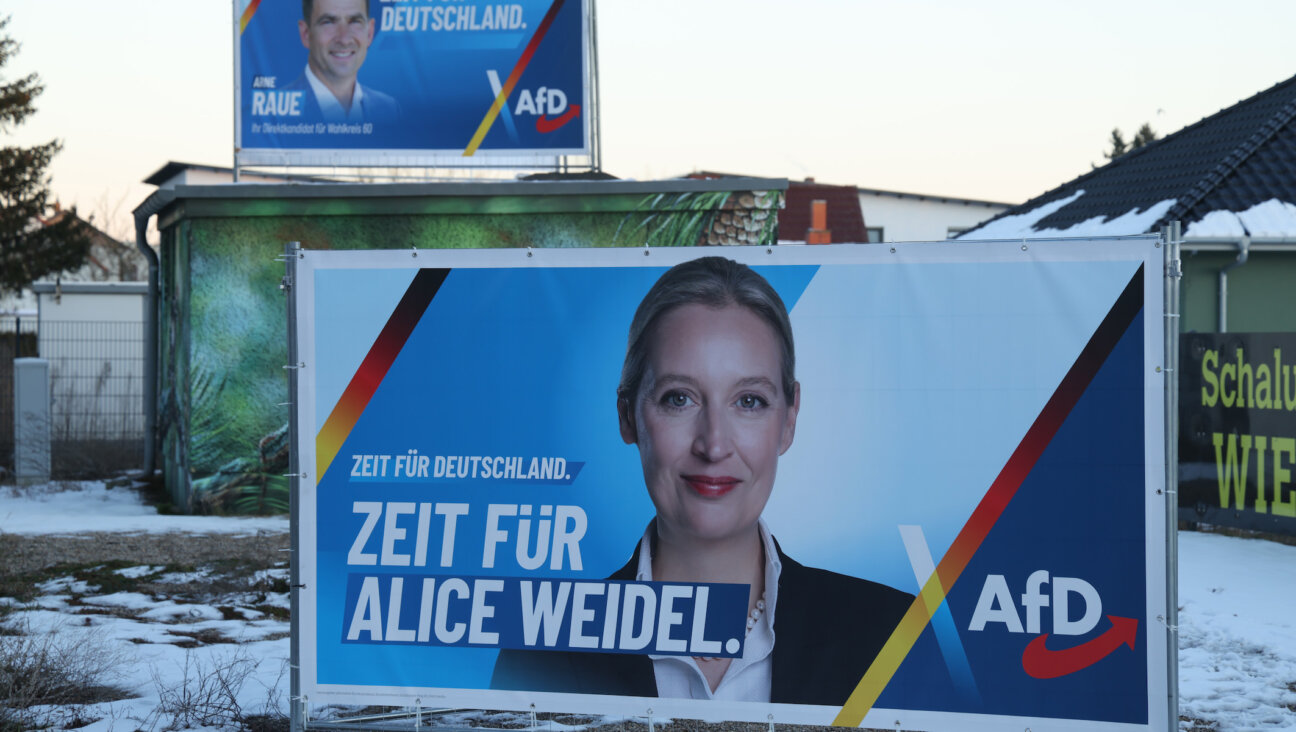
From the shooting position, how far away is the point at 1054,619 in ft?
15.0

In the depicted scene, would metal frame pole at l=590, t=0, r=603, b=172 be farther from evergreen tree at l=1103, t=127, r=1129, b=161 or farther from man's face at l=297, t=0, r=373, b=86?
evergreen tree at l=1103, t=127, r=1129, b=161

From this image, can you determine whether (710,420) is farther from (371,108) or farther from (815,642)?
(371,108)

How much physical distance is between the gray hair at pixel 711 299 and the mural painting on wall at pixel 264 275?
25.0 feet

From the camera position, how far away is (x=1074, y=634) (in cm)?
455

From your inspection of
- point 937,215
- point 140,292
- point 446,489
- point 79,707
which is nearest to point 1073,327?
point 446,489

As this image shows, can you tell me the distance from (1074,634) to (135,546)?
28.0 feet

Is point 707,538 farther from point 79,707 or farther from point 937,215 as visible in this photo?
point 937,215

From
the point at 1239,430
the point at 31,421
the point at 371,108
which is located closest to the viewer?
the point at 1239,430

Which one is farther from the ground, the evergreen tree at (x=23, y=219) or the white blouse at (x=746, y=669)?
the evergreen tree at (x=23, y=219)

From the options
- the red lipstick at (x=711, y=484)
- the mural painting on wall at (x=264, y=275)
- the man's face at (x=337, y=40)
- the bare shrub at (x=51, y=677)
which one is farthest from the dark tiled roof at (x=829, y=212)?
the red lipstick at (x=711, y=484)

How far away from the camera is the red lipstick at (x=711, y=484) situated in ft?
15.6

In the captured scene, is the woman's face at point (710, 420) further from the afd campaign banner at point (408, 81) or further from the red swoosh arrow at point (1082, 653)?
the afd campaign banner at point (408, 81)

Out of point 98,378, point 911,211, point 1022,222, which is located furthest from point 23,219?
point 911,211

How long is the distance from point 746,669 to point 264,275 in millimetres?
9285
